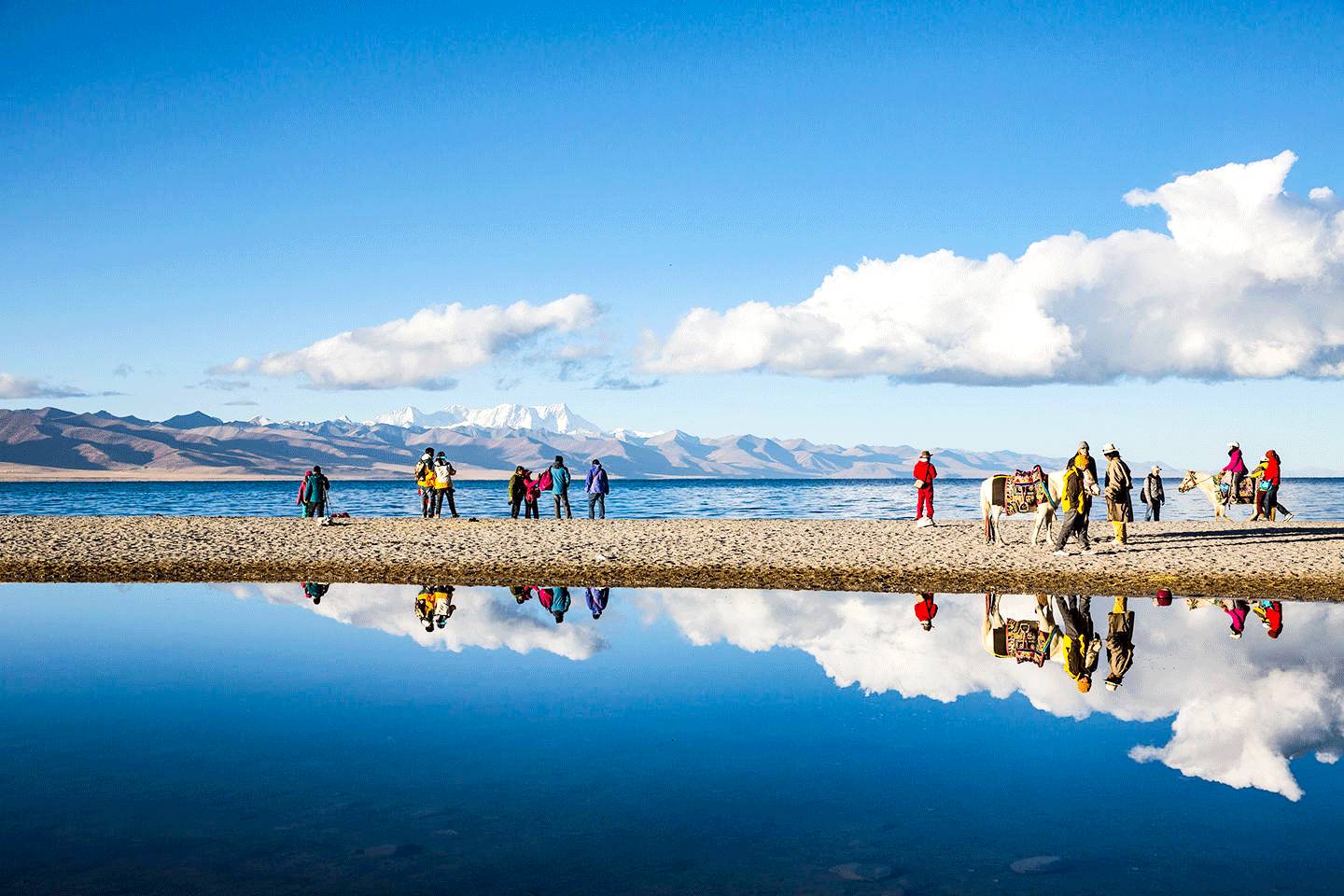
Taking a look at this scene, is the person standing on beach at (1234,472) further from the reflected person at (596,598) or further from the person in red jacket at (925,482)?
the reflected person at (596,598)

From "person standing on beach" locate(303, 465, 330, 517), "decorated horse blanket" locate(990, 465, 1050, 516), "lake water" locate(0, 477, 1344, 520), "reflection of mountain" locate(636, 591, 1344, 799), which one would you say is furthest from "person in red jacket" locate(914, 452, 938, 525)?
"person standing on beach" locate(303, 465, 330, 517)

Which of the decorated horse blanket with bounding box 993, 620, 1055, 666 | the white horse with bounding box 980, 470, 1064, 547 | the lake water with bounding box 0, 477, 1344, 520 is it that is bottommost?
the lake water with bounding box 0, 477, 1344, 520

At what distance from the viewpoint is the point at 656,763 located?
28.5 ft

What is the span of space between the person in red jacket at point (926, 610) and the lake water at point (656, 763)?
21.8 inches

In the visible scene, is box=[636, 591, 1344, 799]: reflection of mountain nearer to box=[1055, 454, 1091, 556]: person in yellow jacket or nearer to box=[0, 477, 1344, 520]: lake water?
box=[1055, 454, 1091, 556]: person in yellow jacket

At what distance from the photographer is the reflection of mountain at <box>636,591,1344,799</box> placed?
30.0ft

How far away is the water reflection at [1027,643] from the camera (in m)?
9.69

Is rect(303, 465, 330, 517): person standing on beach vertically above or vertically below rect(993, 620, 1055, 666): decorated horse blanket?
above

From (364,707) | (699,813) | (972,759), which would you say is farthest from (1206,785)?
(364,707)

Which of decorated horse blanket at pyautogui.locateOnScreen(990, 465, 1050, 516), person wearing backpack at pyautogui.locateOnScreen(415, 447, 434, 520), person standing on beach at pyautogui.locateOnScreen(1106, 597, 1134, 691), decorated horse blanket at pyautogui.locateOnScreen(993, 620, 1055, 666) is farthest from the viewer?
person wearing backpack at pyautogui.locateOnScreen(415, 447, 434, 520)

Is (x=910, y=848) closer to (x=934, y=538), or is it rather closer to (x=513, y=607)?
(x=513, y=607)

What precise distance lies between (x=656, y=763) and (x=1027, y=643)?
7036 mm

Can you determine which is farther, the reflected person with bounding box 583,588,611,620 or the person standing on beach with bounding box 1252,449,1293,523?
the person standing on beach with bounding box 1252,449,1293,523

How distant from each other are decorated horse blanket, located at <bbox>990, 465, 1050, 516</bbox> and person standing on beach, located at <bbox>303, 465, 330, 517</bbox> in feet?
67.6
